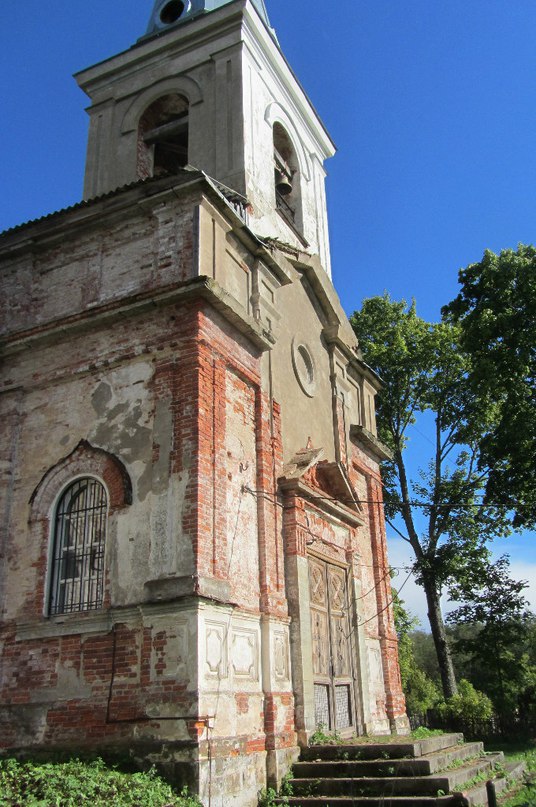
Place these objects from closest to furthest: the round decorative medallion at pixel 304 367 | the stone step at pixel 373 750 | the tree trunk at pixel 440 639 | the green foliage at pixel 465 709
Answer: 1. the stone step at pixel 373 750
2. the round decorative medallion at pixel 304 367
3. the green foliage at pixel 465 709
4. the tree trunk at pixel 440 639

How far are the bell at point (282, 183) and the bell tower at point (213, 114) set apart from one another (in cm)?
2

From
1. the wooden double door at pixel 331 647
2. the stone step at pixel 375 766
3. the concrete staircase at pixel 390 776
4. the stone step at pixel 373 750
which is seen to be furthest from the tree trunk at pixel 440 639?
the stone step at pixel 375 766

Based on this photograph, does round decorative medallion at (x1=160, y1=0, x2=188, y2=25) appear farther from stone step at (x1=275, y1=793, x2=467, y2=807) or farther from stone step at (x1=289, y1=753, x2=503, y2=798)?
stone step at (x1=275, y1=793, x2=467, y2=807)

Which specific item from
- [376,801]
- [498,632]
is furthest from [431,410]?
[376,801]

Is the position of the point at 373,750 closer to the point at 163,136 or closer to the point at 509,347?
the point at 509,347

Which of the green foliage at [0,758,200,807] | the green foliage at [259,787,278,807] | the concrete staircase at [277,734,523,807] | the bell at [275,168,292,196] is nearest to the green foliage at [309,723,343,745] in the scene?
the concrete staircase at [277,734,523,807]

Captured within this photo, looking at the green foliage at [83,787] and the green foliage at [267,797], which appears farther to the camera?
the green foliage at [267,797]

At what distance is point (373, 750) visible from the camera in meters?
10.3

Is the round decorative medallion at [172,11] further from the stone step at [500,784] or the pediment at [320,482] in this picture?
the stone step at [500,784]

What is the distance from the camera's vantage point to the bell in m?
17.8

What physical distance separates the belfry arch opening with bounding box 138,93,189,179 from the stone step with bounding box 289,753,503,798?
13189mm

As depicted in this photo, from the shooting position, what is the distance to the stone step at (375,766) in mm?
9703

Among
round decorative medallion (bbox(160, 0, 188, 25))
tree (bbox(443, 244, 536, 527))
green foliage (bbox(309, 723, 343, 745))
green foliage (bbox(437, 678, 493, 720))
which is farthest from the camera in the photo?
green foliage (bbox(437, 678, 493, 720))

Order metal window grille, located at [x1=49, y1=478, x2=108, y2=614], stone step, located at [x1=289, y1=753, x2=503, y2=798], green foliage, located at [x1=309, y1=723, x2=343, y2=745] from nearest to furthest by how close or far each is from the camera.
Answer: stone step, located at [x1=289, y1=753, x2=503, y2=798]
metal window grille, located at [x1=49, y1=478, x2=108, y2=614]
green foliage, located at [x1=309, y1=723, x2=343, y2=745]
